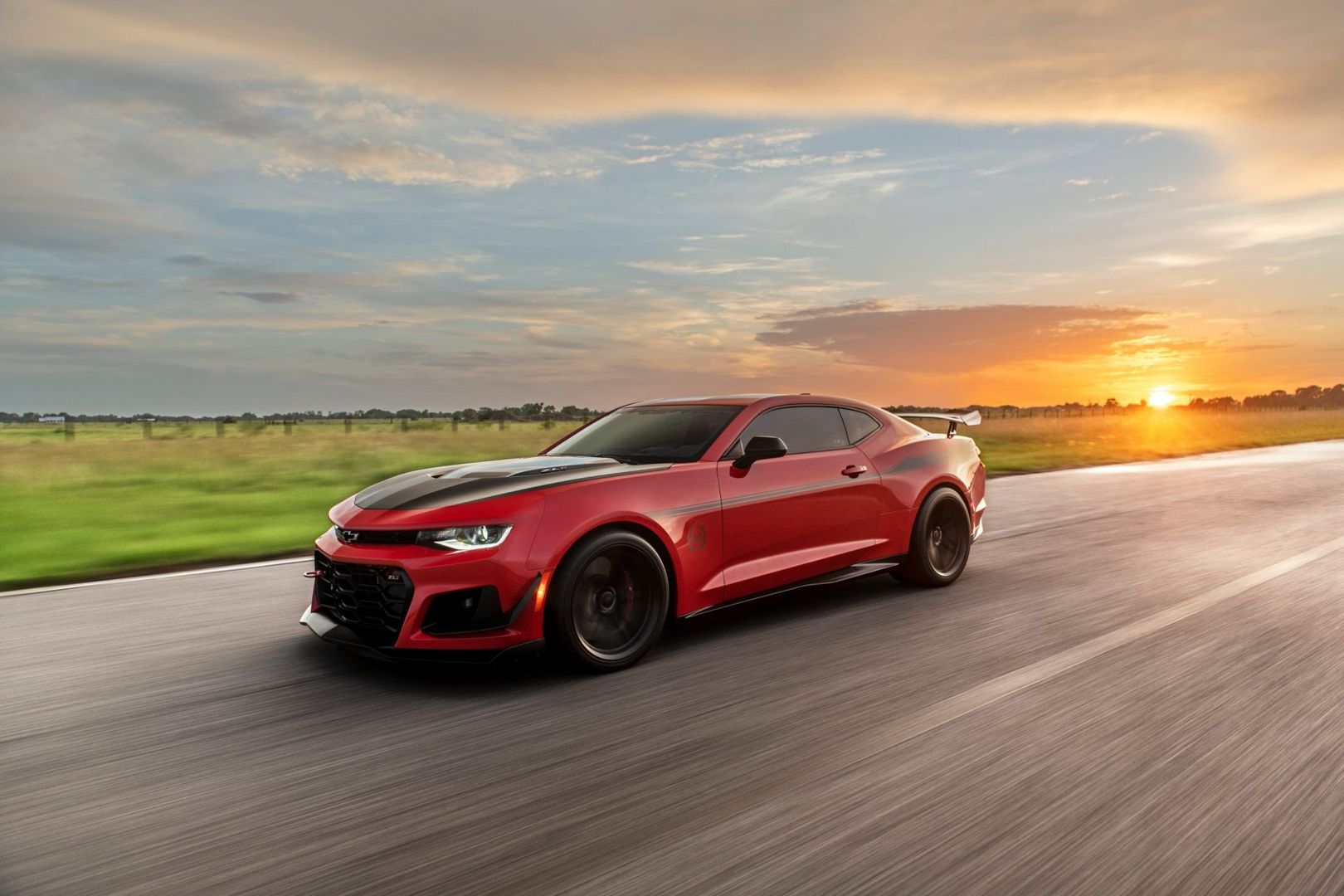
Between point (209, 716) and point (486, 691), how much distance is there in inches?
47.0

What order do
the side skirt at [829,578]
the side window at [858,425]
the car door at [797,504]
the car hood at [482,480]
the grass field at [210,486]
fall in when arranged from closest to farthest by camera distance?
1. the car hood at [482,480]
2. the side skirt at [829,578]
3. the car door at [797,504]
4. the side window at [858,425]
5. the grass field at [210,486]

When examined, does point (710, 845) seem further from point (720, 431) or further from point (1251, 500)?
point (1251, 500)

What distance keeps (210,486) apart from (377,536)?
13.6 meters

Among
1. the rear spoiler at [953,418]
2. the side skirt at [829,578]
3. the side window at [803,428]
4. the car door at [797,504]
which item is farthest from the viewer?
the rear spoiler at [953,418]

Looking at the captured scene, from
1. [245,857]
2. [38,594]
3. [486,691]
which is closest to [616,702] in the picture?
[486,691]

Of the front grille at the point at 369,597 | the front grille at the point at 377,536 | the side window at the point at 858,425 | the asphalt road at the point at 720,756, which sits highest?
the side window at the point at 858,425

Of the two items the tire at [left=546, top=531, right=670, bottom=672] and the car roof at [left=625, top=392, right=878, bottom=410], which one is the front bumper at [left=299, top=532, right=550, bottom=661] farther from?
the car roof at [left=625, top=392, right=878, bottom=410]

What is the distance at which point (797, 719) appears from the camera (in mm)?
4289

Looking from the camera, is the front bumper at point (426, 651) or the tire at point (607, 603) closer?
the front bumper at point (426, 651)

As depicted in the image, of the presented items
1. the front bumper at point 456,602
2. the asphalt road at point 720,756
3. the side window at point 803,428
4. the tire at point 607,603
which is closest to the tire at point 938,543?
the asphalt road at point 720,756

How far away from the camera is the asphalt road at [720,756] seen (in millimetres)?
2967

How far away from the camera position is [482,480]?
532 centimetres

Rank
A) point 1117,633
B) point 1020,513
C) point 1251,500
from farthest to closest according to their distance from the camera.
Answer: point 1251,500
point 1020,513
point 1117,633

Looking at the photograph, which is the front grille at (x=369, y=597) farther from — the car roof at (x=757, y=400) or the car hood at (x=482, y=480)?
the car roof at (x=757, y=400)
